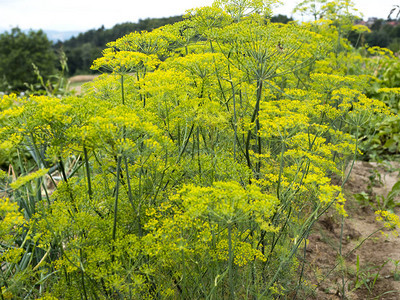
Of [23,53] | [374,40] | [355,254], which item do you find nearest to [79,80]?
[355,254]

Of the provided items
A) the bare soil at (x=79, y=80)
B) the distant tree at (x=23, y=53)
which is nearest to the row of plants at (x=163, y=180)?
the bare soil at (x=79, y=80)

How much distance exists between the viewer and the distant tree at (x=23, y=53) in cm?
3447

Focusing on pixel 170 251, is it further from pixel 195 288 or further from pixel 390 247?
pixel 390 247

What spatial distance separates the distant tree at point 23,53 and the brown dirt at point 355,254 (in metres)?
35.0

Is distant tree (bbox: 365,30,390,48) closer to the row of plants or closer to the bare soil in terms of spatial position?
the bare soil

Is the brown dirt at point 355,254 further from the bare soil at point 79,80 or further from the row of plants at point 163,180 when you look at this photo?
the bare soil at point 79,80

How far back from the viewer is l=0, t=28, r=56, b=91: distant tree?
3447cm

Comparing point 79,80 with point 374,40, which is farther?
point 374,40

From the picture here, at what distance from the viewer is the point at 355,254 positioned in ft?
14.8

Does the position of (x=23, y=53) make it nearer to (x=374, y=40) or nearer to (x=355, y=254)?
(x=374, y=40)

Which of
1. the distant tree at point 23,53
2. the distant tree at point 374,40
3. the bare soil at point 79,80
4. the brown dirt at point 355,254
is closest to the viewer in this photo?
the brown dirt at point 355,254

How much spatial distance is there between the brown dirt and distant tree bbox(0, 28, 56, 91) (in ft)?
115

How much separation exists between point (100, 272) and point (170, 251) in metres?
0.43

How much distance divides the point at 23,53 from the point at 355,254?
3917 cm
